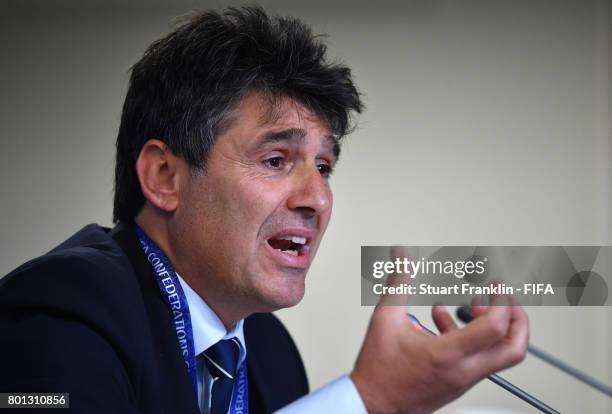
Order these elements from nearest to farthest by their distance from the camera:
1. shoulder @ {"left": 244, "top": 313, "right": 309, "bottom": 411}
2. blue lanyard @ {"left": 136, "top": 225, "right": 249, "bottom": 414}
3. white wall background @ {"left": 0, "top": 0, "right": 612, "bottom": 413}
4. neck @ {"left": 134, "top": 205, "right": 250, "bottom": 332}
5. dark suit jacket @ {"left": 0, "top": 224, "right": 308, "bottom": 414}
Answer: dark suit jacket @ {"left": 0, "top": 224, "right": 308, "bottom": 414}
blue lanyard @ {"left": 136, "top": 225, "right": 249, "bottom": 414}
neck @ {"left": 134, "top": 205, "right": 250, "bottom": 332}
shoulder @ {"left": 244, "top": 313, "right": 309, "bottom": 411}
white wall background @ {"left": 0, "top": 0, "right": 612, "bottom": 413}

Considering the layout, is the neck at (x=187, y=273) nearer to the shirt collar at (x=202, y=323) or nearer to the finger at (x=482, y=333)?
the shirt collar at (x=202, y=323)

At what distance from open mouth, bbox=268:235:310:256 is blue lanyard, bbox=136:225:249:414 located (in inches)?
6.6

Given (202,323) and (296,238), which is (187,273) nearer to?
(202,323)

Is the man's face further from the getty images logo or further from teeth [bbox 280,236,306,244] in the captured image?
the getty images logo

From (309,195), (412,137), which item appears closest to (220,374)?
(309,195)

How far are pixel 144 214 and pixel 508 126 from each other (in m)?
1.72

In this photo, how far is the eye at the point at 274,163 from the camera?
1.07 m

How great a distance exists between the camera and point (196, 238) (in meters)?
1.06

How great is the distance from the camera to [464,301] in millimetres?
1177

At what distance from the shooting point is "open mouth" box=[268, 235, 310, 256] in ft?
3.51

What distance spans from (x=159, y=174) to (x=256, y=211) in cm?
20

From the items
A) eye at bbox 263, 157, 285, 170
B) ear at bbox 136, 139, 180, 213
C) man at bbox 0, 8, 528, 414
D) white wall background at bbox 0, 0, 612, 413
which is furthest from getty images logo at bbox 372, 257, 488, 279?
white wall background at bbox 0, 0, 612, 413

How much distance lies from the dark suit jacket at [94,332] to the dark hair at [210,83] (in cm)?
19

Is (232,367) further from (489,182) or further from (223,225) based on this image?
(489,182)
